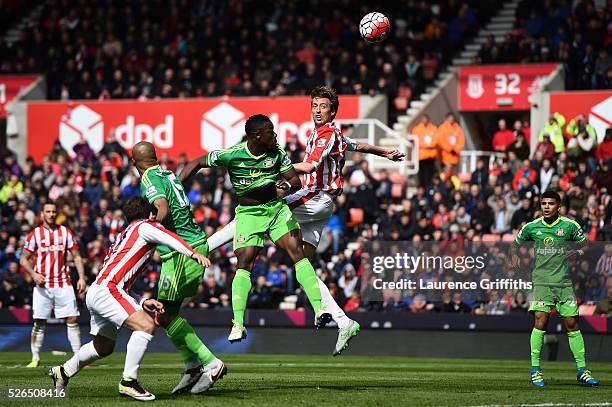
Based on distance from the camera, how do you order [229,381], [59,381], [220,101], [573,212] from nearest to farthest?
[59,381]
[229,381]
[573,212]
[220,101]

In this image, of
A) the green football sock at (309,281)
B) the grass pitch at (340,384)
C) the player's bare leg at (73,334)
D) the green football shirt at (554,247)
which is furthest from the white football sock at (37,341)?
the green football shirt at (554,247)

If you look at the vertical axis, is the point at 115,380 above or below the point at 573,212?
below

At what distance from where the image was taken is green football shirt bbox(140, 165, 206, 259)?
35.0ft

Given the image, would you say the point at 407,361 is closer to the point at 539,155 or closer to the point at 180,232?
the point at 539,155

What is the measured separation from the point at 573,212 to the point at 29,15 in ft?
65.2

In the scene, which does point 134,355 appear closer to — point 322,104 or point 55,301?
point 322,104

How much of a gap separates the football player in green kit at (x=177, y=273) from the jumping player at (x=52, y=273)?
20.8 ft

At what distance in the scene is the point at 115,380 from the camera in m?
12.5

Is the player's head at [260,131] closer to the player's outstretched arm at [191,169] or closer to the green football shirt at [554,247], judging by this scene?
the player's outstretched arm at [191,169]

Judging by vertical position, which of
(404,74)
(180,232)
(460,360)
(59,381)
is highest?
(404,74)

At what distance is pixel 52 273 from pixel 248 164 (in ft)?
22.0

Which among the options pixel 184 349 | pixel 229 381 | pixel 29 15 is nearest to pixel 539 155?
pixel 229 381

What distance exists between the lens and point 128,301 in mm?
10180

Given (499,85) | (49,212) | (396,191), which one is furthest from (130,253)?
(499,85)
